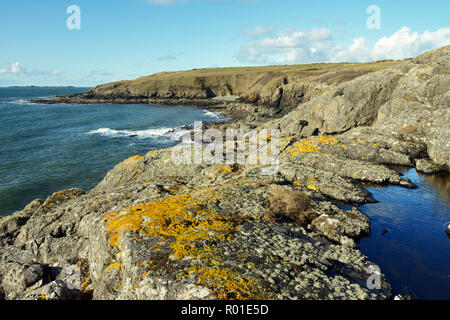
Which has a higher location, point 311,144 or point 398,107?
point 398,107

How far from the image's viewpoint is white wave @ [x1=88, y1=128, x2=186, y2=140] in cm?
6391

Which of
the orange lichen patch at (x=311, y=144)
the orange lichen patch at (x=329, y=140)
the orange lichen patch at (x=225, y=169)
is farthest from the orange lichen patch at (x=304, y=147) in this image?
the orange lichen patch at (x=225, y=169)

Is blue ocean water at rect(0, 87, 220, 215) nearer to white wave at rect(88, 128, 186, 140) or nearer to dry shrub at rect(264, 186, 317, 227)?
white wave at rect(88, 128, 186, 140)

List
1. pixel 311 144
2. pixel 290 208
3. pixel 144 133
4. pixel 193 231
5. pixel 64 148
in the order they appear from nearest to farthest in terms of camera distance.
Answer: pixel 193 231
pixel 290 208
pixel 311 144
pixel 64 148
pixel 144 133

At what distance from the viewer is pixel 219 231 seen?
7844 mm

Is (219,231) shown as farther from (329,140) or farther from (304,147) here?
(329,140)

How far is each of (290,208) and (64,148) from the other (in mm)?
54016

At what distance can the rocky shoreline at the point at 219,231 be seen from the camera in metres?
5.98

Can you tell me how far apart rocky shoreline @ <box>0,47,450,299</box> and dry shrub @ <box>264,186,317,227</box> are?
1.7 inches

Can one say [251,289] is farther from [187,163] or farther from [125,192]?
[187,163]

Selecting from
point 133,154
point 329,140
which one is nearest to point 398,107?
point 329,140

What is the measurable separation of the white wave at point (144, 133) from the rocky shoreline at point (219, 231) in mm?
45820

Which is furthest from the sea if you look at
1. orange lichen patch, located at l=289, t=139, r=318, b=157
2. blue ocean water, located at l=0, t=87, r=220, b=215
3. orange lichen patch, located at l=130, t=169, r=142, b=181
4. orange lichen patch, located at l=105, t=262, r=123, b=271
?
orange lichen patch, located at l=130, t=169, r=142, b=181
